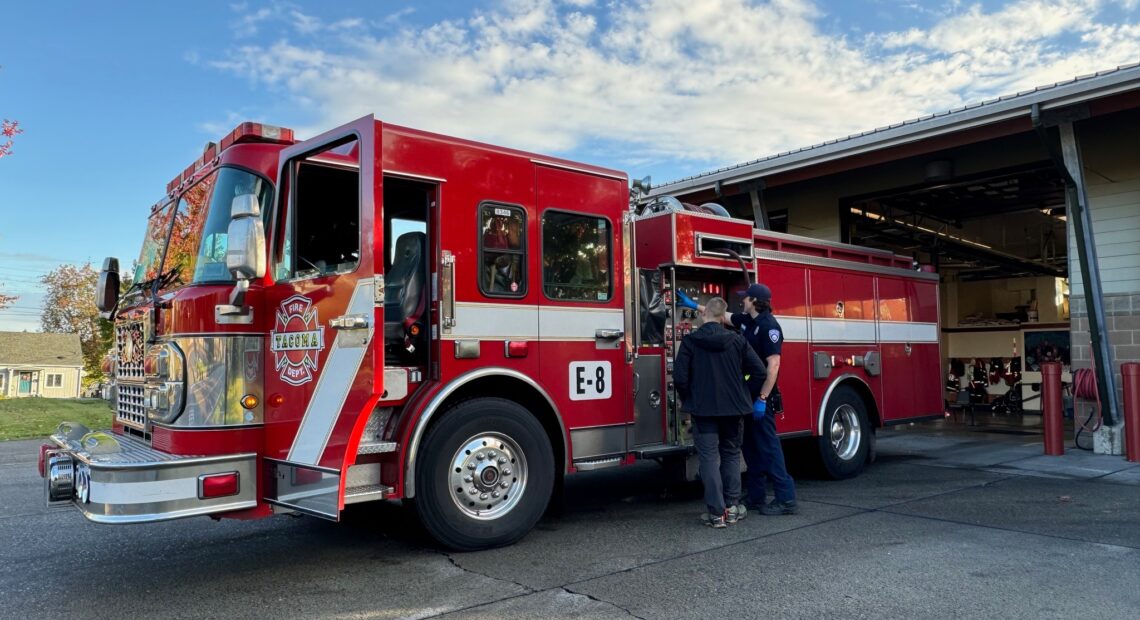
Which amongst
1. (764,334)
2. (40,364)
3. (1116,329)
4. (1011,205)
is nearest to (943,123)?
(1116,329)

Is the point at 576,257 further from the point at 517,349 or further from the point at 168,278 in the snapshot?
the point at 168,278

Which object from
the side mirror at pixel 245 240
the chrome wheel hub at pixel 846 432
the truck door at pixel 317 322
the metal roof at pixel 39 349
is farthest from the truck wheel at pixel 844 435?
the metal roof at pixel 39 349

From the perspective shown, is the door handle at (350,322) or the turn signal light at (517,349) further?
the turn signal light at (517,349)

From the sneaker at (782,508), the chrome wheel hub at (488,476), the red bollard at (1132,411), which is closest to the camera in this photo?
the chrome wheel hub at (488,476)

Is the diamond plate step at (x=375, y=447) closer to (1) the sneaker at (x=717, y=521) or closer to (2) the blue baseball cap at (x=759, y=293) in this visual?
(1) the sneaker at (x=717, y=521)

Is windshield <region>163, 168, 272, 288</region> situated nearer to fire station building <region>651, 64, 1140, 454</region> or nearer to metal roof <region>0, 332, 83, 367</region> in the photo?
fire station building <region>651, 64, 1140, 454</region>

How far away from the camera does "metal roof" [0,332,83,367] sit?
51.2 m

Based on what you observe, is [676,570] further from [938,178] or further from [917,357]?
[938,178]

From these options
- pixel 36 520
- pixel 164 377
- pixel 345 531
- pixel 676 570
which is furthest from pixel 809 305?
pixel 36 520

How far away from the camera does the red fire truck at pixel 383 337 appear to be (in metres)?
4.60

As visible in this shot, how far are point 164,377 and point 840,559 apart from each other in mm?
4314

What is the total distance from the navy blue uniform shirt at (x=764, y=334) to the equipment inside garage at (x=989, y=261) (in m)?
6.78

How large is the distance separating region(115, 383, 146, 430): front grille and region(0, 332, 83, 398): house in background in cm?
5366

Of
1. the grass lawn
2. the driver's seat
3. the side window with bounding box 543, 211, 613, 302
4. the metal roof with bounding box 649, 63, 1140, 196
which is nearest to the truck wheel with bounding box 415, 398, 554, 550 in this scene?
the driver's seat
